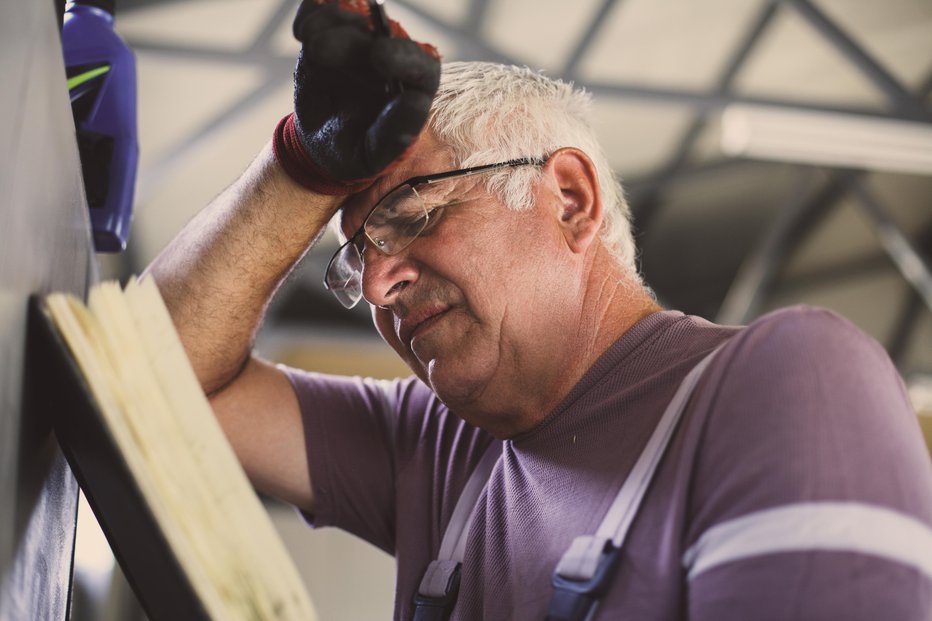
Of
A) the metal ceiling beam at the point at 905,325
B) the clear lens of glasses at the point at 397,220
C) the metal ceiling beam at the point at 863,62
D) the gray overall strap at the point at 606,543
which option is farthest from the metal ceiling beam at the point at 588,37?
the metal ceiling beam at the point at 905,325

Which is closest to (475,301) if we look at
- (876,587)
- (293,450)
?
(293,450)

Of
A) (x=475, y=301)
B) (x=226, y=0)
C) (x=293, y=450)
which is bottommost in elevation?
(x=226, y=0)

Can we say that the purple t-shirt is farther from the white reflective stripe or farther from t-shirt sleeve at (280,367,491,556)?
t-shirt sleeve at (280,367,491,556)

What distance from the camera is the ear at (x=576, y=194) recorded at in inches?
53.1

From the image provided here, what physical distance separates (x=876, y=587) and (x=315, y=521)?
1017 millimetres

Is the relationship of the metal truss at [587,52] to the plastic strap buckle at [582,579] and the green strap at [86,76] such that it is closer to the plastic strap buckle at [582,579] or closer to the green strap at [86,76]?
the green strap at [86,76]

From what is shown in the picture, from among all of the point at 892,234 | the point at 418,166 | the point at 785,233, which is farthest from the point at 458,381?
the point at 785,233

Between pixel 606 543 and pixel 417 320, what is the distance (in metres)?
0.47

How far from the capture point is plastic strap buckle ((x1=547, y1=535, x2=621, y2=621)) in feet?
3.04

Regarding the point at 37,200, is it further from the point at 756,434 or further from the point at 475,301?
the point at 475,301

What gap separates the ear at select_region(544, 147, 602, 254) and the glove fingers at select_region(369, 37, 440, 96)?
0.39 meters

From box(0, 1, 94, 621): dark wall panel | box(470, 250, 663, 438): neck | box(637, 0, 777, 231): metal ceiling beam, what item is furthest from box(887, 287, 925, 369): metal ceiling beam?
box(0, 1, 94, 621): dark wall panel

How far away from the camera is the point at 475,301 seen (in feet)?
4.17

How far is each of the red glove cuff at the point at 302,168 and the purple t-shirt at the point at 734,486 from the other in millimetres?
422
